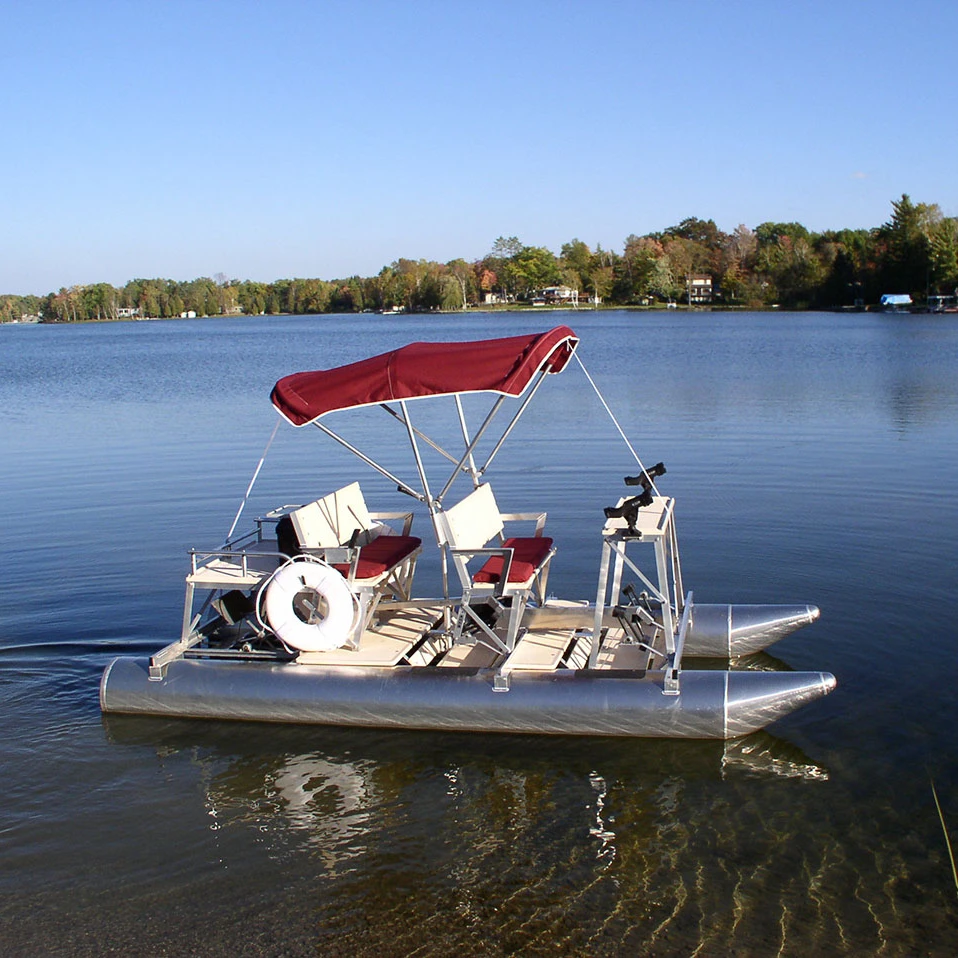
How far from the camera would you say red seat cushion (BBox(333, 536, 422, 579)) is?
28.5ft

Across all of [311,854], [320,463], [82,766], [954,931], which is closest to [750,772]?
[954,931]

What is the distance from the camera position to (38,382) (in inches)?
1747

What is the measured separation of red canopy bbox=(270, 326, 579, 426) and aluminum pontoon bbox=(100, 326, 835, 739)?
0.01m

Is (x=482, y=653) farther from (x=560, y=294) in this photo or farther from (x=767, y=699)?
(x=560, y=294)

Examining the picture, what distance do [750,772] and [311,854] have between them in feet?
10.3

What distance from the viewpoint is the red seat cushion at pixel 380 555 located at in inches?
342

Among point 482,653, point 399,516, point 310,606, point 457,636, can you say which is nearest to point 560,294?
point 399,516

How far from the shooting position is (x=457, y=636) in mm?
8711

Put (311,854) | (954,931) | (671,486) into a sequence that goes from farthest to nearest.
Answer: (671,486) < (311,854) < (954,931)

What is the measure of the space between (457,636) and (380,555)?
995 mm

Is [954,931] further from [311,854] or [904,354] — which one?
[904,354]

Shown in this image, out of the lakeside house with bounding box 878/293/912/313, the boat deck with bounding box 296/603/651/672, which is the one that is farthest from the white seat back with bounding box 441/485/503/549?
the lakeside house with bounding box 878/293/912/313

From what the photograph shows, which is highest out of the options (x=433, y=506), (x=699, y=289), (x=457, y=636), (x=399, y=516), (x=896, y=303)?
(x=699, y=289)

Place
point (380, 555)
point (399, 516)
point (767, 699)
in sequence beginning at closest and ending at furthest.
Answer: point (767, 699) < point (380, 555) < point (399, 516)
